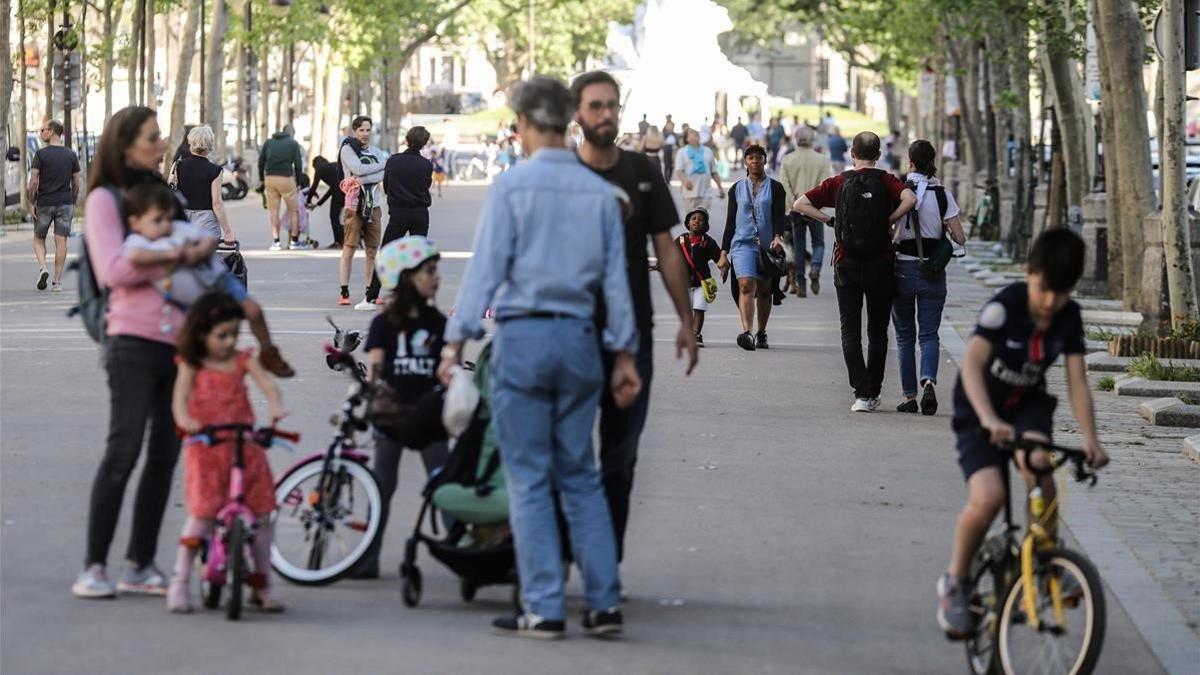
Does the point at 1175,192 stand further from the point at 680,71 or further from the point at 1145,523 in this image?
the point at 680,71

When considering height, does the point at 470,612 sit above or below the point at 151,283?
below

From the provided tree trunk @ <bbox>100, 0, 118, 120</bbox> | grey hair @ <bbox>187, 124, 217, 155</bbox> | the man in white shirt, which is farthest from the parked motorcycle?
grey hair @ <bbox>187, 124, 217, 155</bbox>

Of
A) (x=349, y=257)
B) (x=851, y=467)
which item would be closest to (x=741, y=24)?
(x=349, y=257)

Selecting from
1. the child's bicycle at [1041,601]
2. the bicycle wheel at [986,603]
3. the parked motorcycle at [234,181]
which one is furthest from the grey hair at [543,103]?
the parked motorcycle at [234,181]

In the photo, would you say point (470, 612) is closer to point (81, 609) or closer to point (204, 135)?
point (81, 609)

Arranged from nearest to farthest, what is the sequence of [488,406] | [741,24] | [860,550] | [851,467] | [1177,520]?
[488,406]
[860,550]
[1177,520]
[851,467]
[741,24]

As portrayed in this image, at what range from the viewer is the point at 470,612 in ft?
27.3

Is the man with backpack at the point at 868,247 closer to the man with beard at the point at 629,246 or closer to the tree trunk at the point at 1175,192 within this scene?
the tree trunk at the point at 1175,192


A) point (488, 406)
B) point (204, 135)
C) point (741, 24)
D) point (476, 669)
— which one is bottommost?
point (476, 669)

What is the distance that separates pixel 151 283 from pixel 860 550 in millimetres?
3256

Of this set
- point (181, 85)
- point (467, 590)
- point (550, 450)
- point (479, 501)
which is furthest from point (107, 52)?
point (550, 450)

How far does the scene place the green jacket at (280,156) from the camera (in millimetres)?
33375

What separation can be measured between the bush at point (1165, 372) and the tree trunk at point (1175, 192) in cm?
101

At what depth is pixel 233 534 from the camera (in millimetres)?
7859
